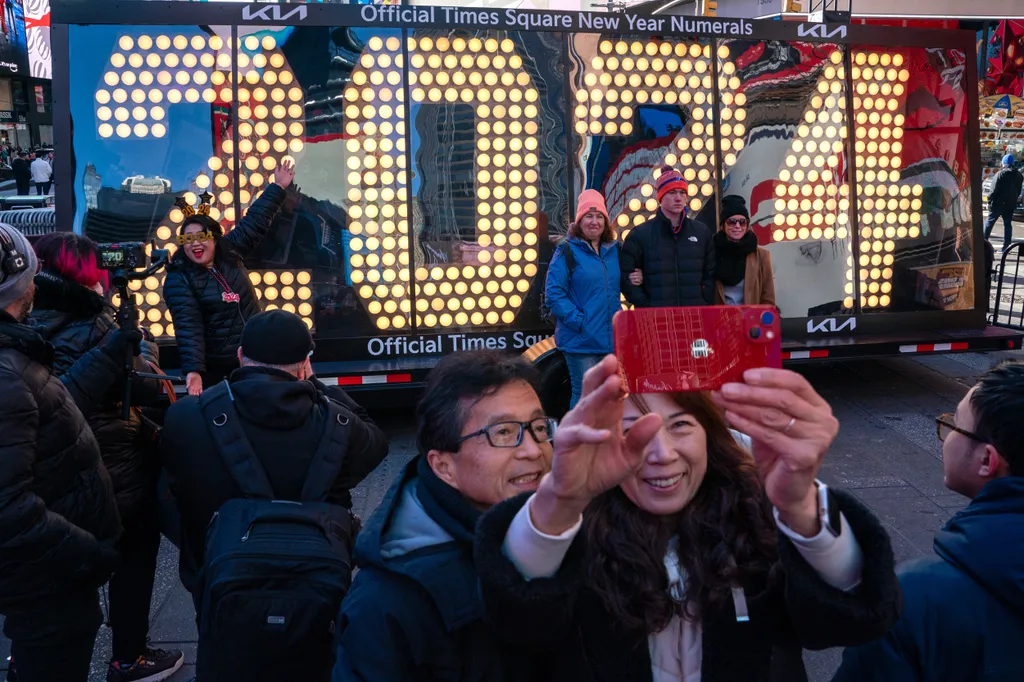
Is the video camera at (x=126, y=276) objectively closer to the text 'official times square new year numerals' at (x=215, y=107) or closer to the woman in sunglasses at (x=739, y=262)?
the text 'official times square new year numerals' at (x=215, y=107)

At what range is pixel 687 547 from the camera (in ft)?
5.49

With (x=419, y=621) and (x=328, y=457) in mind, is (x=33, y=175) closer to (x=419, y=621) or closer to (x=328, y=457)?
(x=328, y=457)

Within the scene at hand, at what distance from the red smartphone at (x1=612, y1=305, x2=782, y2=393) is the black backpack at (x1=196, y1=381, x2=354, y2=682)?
4.20 ft

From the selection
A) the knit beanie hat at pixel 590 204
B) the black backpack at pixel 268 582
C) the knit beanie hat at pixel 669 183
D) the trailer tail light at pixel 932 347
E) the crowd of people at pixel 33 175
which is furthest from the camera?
the crowd of people at pixel 33 175

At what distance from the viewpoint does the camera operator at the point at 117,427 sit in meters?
3.20

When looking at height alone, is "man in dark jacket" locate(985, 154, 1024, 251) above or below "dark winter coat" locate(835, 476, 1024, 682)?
above

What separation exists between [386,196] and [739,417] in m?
5.28

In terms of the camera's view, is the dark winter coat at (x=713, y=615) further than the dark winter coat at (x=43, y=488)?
No

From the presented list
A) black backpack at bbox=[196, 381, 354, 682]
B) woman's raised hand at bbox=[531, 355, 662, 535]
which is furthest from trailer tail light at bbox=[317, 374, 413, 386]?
woman's raised hand at bbox=[531, 355, 662, 535]

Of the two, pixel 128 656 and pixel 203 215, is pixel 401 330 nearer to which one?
pixel 203 215

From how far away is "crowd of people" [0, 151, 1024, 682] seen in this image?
4.64 feet

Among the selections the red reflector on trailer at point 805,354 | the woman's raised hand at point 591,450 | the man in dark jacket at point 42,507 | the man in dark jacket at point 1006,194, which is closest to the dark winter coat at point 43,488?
the man in dark jacket at point 42,507

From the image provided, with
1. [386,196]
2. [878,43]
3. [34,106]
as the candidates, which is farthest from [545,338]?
[34,106]

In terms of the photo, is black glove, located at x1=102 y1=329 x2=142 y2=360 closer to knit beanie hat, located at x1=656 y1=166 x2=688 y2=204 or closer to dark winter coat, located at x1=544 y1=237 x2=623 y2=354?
dark winter coat, located at x1=544 y1=237 x2=623 y2=354
